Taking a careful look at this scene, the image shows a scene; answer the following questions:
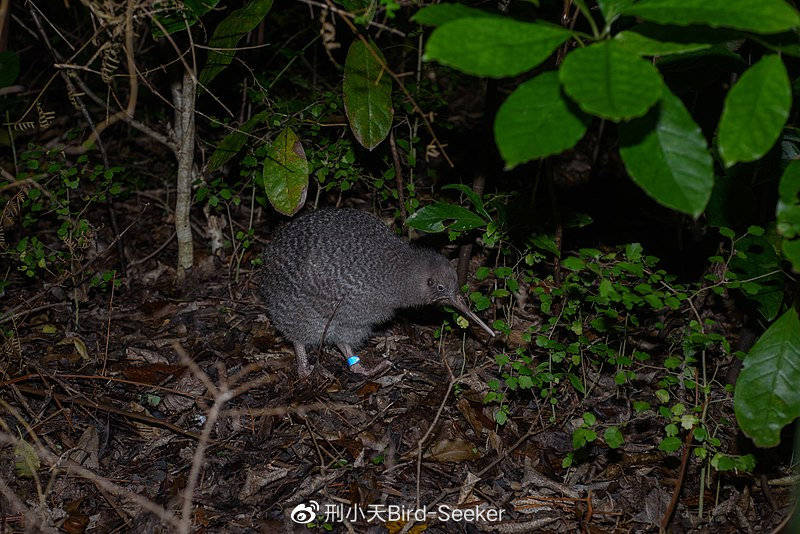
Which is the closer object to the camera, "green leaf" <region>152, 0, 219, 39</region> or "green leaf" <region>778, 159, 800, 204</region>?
"green leaf" <region>778, 159, 800, 204</region>

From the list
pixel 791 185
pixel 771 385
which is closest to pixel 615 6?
pixel 791 185

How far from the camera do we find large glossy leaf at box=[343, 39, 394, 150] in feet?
11.2

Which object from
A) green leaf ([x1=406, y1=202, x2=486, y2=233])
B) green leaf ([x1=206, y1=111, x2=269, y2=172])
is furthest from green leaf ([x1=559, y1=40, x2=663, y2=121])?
green leaf ([x1=206, y1=111, x2=269, y2=172])

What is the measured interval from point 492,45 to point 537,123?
0.74 feet

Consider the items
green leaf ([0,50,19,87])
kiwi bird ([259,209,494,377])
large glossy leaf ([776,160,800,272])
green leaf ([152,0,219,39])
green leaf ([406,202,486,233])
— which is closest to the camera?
large glossy leaf ([776,160,800,272])

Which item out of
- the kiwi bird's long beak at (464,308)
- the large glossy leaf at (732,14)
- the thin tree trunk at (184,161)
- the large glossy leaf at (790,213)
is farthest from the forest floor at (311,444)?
the large glossy leaf at (732,14)

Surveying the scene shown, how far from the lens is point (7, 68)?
3.76 metres

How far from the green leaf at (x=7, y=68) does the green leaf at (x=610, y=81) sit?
3386 mm

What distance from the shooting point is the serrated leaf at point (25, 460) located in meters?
3.32

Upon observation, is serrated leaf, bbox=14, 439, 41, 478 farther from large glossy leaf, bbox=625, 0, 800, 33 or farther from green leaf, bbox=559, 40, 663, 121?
large glossy leaf, bbox=625, 0, 800, 33

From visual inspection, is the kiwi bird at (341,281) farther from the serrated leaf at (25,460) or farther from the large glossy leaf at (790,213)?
the large glossy leaf at (790,213)

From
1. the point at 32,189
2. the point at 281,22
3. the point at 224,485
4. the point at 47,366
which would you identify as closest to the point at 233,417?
the point at 224,485

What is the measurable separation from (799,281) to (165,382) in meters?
3.38

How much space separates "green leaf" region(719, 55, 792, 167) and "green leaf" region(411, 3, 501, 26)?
2.22 feet
